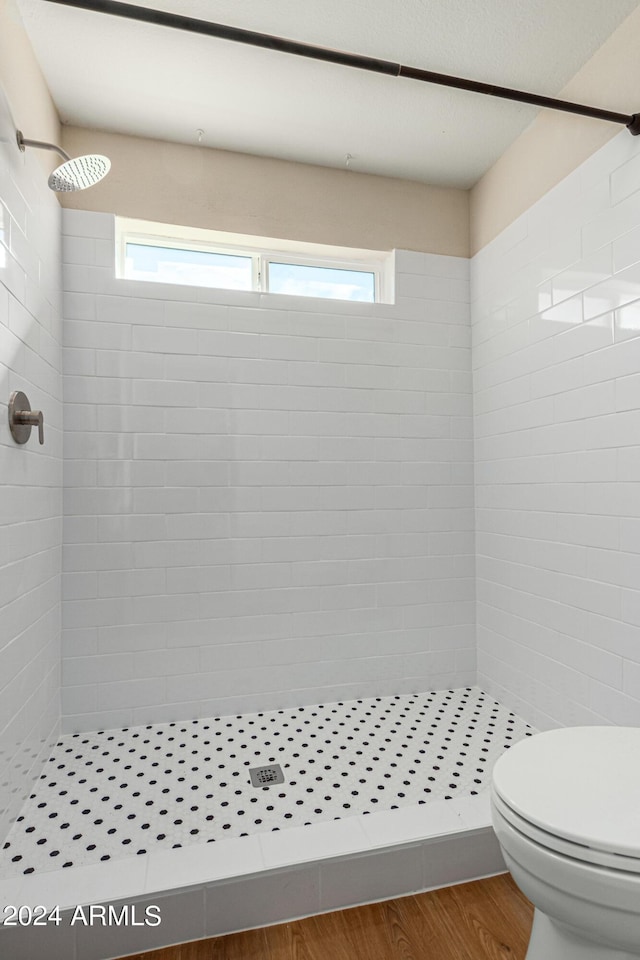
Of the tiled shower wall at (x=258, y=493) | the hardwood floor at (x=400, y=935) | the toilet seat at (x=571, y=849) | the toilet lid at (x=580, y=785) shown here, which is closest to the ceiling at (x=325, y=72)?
the tiled shower wall at (x=258, y=493)

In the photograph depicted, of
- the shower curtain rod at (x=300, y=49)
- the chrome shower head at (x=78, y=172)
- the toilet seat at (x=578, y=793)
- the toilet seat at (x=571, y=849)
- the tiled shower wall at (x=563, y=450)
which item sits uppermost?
the shower curtain rod at (x=300, y=49)

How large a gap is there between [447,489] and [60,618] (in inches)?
71.9

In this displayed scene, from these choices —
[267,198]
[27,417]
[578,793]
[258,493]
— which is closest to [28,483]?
[27,417]

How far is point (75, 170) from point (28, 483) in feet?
3.22

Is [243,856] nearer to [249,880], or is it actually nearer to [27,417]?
[249,880]

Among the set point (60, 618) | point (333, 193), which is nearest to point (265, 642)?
point (60, 618)

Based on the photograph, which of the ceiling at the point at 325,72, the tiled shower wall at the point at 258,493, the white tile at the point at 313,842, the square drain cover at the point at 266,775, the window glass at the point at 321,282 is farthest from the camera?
the window glass at the point at 321,282

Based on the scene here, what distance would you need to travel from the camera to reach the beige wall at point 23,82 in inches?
61.2

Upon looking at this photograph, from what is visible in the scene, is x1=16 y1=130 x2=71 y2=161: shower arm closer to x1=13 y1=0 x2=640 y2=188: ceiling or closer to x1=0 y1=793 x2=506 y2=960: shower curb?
x1=13 y1=0 x2=640 y2=188: ceiling

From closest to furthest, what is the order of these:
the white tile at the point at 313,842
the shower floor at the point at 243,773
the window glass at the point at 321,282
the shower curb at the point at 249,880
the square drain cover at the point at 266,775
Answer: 1. the shower curb at the point at 249,880
2. the white tile at the point at 313,842
3. the shower floor at the point at 243,773
4. the square drain cover at the point at 266,775
5. the window glass at the point at 321,282

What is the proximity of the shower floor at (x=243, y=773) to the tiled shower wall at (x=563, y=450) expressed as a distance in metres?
0.42

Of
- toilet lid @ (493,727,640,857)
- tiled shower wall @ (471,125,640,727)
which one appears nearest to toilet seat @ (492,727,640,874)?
toilet lid @ (493,727,640,857)

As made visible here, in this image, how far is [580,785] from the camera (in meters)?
0.95

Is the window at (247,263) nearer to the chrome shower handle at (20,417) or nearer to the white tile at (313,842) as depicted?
the chrome shower handle at (20,417)
